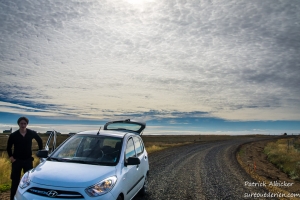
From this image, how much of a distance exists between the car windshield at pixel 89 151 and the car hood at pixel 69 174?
30 centimetres

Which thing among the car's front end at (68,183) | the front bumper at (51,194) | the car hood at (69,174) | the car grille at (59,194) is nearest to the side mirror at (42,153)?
the car hood at (69,174)

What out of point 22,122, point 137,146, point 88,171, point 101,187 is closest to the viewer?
point 101,187

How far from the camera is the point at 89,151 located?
20.5 ft

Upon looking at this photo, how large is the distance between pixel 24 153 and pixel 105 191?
296 centimetres

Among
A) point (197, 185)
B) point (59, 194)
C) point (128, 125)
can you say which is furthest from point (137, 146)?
point (197, 185)

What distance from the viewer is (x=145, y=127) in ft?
29.4

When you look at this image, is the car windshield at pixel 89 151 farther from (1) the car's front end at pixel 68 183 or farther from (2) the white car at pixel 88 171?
(1) the car's front end at pixel 68 183

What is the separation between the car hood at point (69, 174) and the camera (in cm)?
463

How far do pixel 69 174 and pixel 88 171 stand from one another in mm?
368

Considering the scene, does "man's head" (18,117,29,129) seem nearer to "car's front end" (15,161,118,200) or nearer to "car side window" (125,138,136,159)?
"car's front end" (15,161,118,200)

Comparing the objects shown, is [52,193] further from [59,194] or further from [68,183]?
[68,183]

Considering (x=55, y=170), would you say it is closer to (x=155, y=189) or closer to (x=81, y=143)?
(x=81, y=143)

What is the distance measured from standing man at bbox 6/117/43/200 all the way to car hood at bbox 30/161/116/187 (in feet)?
4.47

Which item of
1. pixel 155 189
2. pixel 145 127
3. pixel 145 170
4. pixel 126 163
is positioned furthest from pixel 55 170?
pixel 155 189
